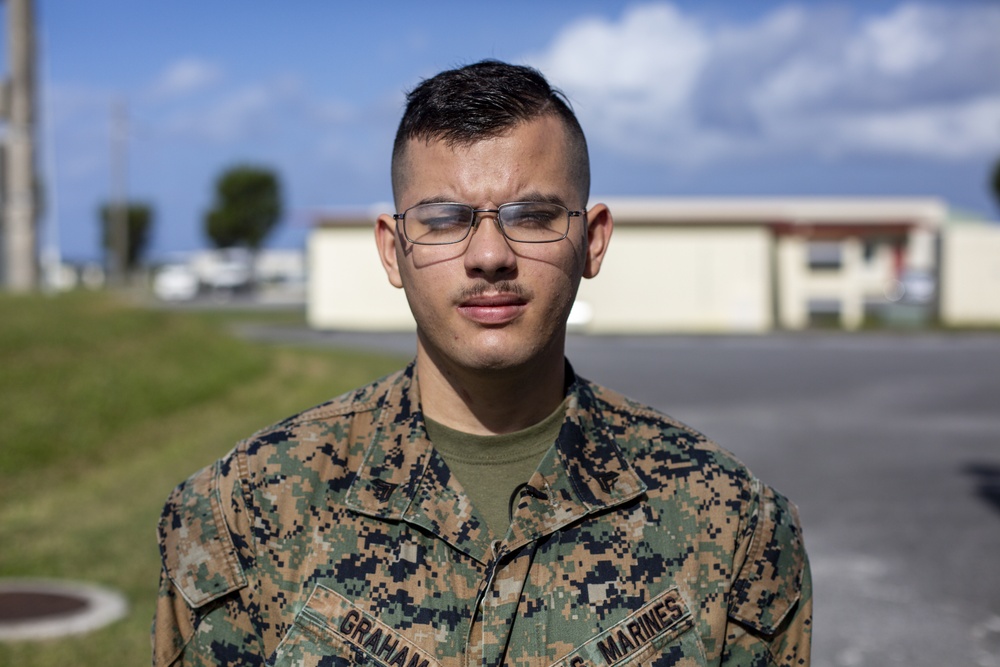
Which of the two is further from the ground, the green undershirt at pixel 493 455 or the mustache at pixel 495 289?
the mustache at pixel 495 289

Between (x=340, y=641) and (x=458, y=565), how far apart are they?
24cm

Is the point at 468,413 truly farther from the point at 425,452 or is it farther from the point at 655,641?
the point at 655,641

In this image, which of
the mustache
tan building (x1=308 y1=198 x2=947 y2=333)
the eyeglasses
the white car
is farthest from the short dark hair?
the white car

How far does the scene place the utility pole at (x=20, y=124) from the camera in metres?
14.9

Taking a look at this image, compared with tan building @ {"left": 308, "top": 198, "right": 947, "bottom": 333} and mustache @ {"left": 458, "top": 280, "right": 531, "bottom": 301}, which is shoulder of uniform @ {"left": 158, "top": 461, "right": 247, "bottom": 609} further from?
tan building @ {"left": 308, "top": 198, "right": 947, "bottom": 333}

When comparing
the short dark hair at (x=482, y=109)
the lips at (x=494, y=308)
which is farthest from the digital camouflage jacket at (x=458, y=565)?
the short dark hair at (x=482, y=109)

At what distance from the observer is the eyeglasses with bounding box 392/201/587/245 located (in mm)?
2043

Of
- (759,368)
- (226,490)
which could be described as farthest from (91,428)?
(759,368)

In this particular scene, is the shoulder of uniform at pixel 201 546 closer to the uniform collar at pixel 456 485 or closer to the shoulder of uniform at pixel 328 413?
the shoulder of uniform at pixel 328 413

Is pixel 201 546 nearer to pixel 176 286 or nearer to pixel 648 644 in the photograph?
pixel 648 644

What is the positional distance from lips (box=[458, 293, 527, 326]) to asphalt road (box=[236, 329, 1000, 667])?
415 cm

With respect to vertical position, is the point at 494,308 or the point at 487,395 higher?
the point at 494,308

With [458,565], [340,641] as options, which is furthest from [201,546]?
[458,565]

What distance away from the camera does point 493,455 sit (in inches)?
87.0
